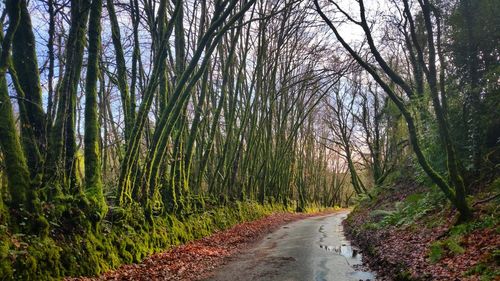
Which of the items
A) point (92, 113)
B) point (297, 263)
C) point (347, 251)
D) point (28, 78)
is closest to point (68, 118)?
point (92, 113)

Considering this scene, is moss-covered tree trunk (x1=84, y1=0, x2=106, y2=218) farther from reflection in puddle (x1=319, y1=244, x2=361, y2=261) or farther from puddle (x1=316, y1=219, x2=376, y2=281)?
reflection in puddle (x1=319, y1=244, x2=361, y2=261)

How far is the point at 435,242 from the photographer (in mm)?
7809

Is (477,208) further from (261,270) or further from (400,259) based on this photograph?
(261,270)

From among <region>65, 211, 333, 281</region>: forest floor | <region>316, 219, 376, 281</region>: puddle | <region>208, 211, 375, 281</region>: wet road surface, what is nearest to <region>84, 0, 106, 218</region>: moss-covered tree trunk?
<region>65, 211, 333, 281</region>: forest floor

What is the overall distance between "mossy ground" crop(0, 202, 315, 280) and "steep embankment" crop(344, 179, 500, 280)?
541cm

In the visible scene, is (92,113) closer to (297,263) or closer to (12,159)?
(12,159)

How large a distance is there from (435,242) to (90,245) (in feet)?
22.0

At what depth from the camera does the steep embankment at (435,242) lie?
604 centimetres

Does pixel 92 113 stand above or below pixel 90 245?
above

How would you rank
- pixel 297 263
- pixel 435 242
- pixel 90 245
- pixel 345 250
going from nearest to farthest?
pixel 90 245 < pixel 435 242 < pixel 297 263 < pixel 345 250

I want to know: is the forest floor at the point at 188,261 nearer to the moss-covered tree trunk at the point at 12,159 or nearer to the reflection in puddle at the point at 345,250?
the moss-covered tree trunk at the point at 12,159

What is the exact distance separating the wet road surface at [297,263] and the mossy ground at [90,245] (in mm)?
2091

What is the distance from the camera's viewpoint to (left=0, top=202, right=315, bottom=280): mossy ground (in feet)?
18.4

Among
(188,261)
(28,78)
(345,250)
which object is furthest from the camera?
(345,250)
